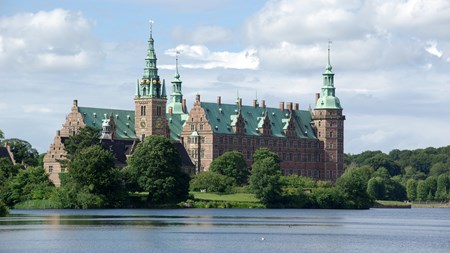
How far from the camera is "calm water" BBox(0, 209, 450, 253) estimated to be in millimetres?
72875

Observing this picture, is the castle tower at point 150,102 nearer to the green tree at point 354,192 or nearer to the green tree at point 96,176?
the green tree at point 354,192

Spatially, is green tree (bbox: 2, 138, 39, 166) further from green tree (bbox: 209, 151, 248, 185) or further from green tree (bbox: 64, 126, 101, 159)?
green tree (bbox: 209, 151, 248, 185)

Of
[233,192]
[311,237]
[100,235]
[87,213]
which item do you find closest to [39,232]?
[100,235]

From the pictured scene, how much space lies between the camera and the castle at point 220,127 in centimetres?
17350

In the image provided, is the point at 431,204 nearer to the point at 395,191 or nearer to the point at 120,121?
the point at 395,191

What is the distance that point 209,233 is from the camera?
84.8 metres

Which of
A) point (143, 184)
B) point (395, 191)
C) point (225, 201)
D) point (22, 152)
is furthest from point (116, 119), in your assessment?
point (143, 184)

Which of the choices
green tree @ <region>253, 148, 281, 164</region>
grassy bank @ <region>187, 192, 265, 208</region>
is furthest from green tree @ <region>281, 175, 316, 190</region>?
green tree @ <region>253, 148, 281, 164</region>

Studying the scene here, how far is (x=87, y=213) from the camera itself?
111625mm

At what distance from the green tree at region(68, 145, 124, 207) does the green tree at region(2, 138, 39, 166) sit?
144 feet

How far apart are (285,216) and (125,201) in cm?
1892

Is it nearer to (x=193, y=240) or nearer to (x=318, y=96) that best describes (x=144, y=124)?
(x=318, y=96)

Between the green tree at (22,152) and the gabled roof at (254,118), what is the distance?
24426mm

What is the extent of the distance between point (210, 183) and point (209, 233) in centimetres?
6682
